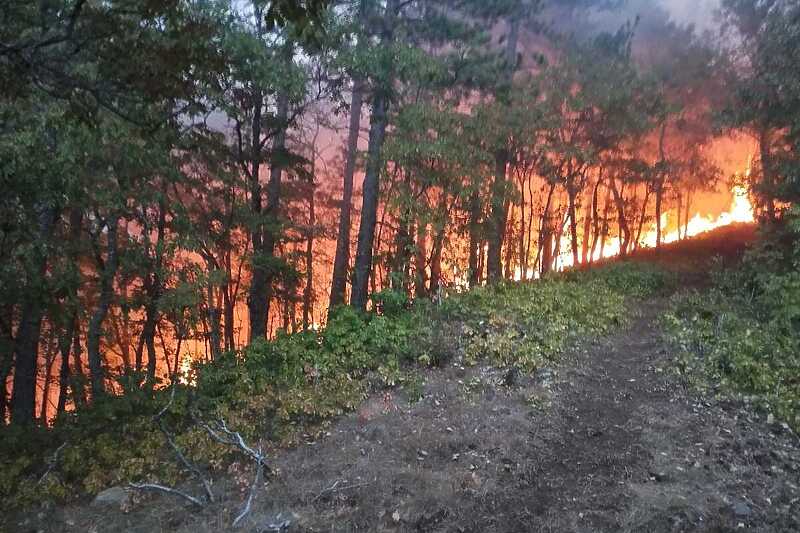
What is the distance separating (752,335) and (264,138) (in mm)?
10102

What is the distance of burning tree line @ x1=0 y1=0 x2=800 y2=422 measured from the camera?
4.50 metres

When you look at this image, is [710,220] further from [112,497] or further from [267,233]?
[112,497]

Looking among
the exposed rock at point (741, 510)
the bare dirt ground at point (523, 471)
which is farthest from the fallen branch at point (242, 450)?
the exposed rock at point (741, 510)

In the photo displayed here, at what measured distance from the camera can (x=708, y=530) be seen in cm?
409

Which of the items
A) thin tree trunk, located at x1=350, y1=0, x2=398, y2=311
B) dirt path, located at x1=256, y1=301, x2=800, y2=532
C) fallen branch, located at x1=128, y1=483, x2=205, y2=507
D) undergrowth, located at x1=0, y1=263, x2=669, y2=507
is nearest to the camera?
dirt path, located at x1=256, y1=301, x2=800, y2=532

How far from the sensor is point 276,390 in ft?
22.5

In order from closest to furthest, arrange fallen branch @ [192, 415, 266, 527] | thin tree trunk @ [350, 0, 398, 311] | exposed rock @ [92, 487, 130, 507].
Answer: fallen branch @ [192, 415, 266, 527] < exposed rock @ [92, 487, 130, 507] < thin tree trunk @ [350, 0, 398, 311]

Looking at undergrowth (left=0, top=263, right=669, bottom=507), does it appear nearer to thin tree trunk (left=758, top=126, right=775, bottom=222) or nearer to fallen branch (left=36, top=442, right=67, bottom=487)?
fallen branch (left=36, top=442, right=67, bottom=487)

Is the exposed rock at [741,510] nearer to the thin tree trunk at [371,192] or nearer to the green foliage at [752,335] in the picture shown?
the green foliage at [752,335]

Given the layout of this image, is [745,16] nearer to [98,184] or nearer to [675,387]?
[675,387]

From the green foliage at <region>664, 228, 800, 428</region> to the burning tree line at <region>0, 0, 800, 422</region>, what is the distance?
8.51 ft

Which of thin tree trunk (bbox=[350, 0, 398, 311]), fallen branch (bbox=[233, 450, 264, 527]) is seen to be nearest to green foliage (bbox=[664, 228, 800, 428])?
fallen branch (bbox=[233, 450, 264, 527])

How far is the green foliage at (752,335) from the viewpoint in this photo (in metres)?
6.61

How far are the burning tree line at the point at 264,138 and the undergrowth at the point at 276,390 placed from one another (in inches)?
40.1
